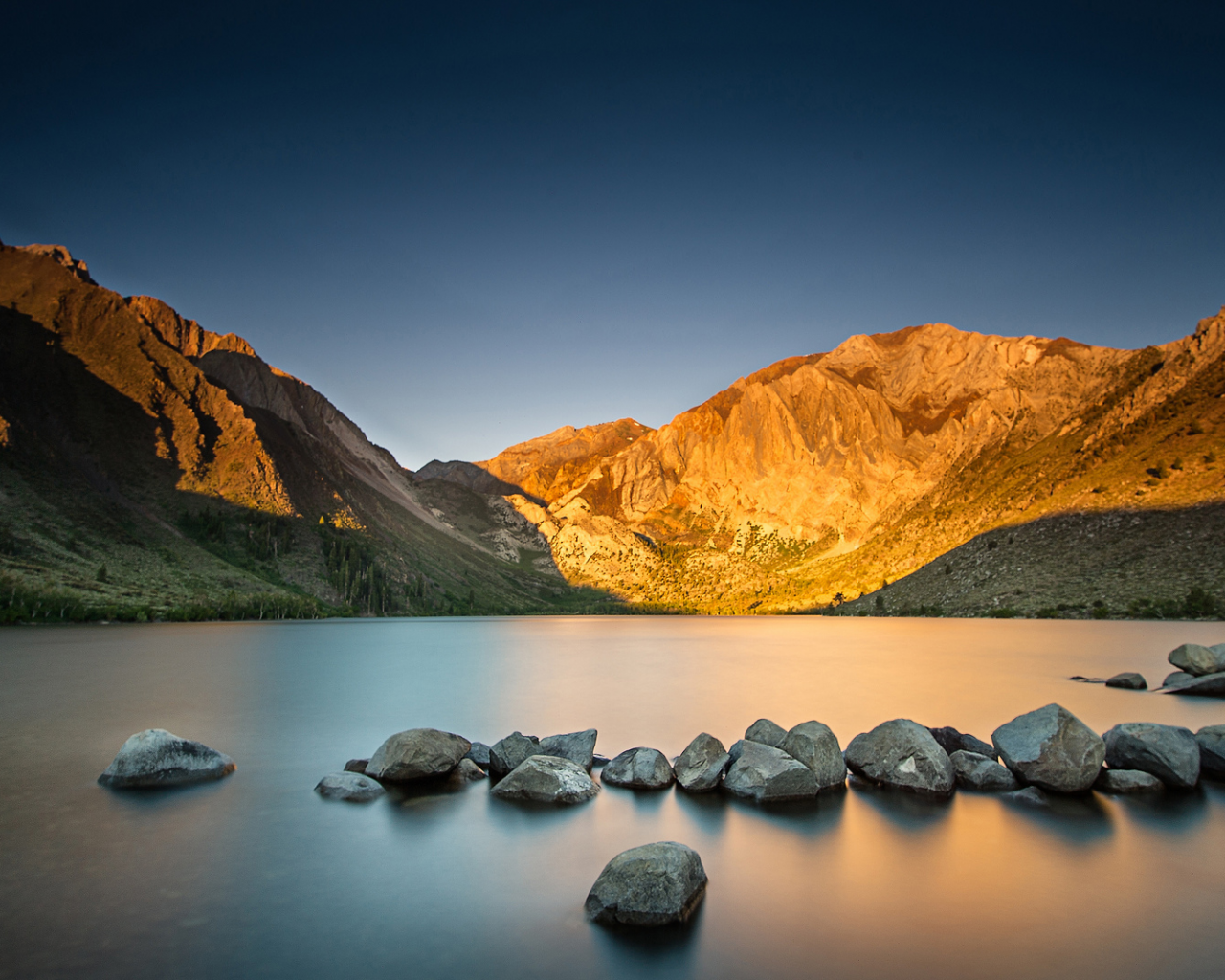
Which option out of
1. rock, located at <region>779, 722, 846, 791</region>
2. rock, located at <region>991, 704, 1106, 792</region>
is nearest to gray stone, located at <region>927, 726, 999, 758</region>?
rock, located at <region>991, 704, 1106, 792</region>

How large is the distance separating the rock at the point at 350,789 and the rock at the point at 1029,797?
13958 mm

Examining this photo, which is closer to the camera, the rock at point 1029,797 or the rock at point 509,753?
the rock at point 1029,797

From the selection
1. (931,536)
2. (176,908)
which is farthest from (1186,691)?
(931,536)

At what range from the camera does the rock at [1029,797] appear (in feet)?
45.0

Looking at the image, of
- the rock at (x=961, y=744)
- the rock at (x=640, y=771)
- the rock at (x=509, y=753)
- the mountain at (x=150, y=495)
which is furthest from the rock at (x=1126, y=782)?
the mountain at (x=150, y=495)

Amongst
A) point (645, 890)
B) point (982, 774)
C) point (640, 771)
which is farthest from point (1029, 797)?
point (645, 890)

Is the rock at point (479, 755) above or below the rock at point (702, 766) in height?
below

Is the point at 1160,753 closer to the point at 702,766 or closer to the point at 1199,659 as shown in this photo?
the point at 702,766

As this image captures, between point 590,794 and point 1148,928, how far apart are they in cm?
981

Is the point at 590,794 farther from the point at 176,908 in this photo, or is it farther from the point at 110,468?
the point at 110,468

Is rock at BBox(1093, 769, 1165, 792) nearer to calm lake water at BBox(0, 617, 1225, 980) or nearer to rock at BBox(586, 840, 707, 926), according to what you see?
calm lake water at BBox(0, 617, 1225, 980)

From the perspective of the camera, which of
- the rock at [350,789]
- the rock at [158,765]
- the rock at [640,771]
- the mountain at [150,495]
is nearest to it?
the rock at [350,789]

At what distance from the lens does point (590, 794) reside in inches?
579

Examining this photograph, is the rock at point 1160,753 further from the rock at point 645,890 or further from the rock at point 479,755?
the rock at point 479,755
